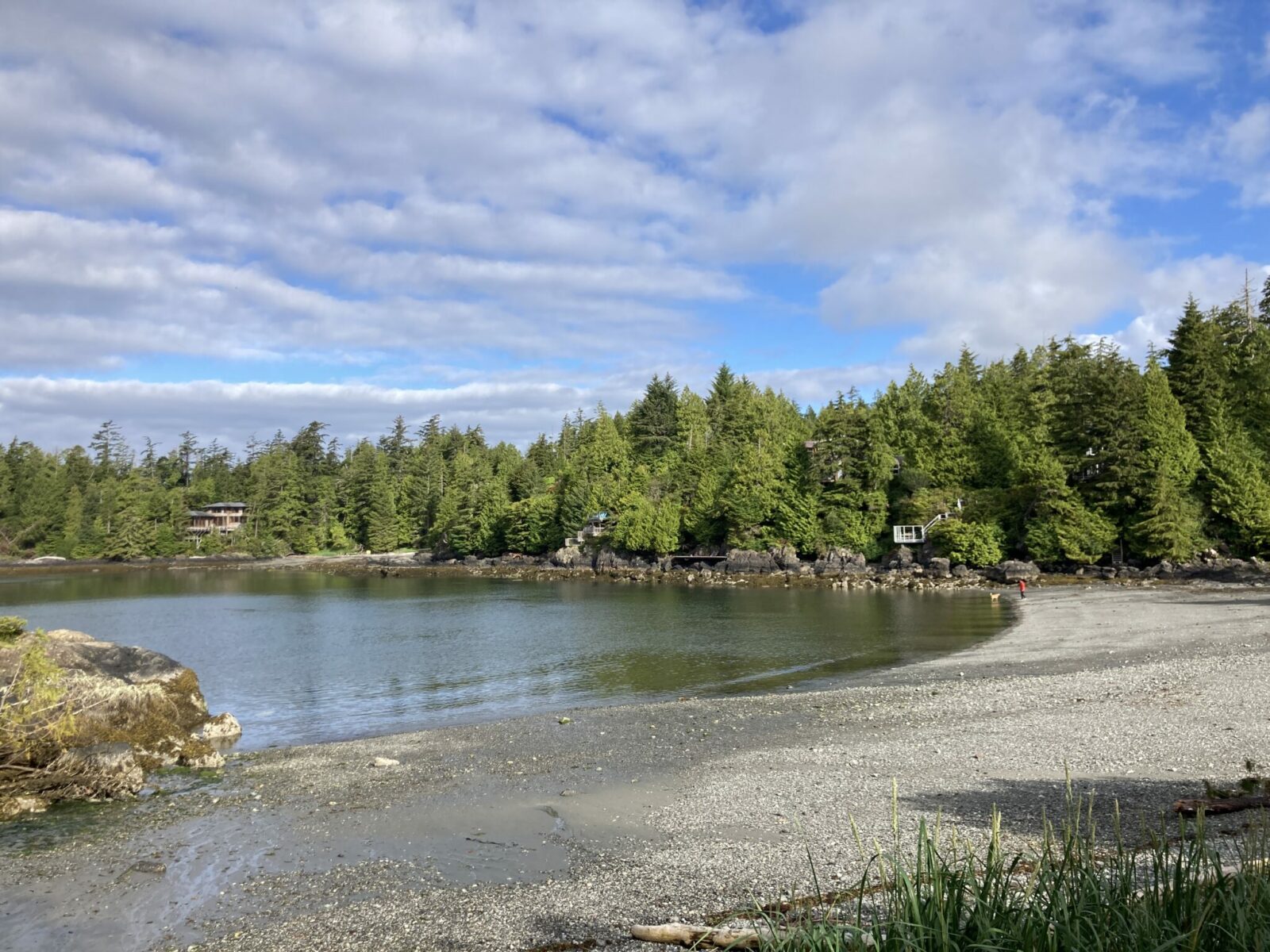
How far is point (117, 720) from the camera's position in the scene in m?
17.7

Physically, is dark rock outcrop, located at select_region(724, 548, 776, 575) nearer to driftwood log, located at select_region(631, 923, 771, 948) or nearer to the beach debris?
the beach debris

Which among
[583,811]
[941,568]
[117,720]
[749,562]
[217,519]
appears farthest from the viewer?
[217,519]

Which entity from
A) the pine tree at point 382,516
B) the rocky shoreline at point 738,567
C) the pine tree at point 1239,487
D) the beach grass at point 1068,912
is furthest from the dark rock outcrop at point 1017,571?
the pine tree at point 382,516

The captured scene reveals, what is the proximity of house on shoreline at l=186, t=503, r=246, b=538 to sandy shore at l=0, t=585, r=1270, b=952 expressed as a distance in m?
132

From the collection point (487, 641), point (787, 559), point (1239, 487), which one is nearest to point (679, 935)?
point (487, 641)

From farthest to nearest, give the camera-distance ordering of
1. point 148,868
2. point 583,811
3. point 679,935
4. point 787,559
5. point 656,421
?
point 656,421
point 787,559
point 583,811
point 148,868
point 679,935

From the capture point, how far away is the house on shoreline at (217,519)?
5315 inches

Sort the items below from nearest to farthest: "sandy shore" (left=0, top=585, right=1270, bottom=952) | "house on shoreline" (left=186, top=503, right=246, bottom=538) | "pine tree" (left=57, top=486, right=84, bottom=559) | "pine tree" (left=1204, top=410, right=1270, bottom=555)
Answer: "sandy shore" (left=0, top=585, right=1270, bottom=952) < "pine tree" (left=1204, top=410, right=1270, bottom=555) < "pine tree" (left=57, top=486, right=84, bottom=559) < "house on shoreline" (left=186, top=503, right=246, bottom=538)

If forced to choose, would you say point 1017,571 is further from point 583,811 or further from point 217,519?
point 217,519

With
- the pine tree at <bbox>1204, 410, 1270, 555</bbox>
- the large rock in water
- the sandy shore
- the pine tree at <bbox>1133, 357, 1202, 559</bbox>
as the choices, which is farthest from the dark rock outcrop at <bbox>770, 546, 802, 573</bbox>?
the large rock in water

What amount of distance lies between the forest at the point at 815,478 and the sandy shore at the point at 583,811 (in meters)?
47.1

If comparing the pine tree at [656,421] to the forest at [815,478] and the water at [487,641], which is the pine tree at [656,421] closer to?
the forest at [815,478]

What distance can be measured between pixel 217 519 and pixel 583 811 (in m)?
145

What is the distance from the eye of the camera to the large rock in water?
1454cm
